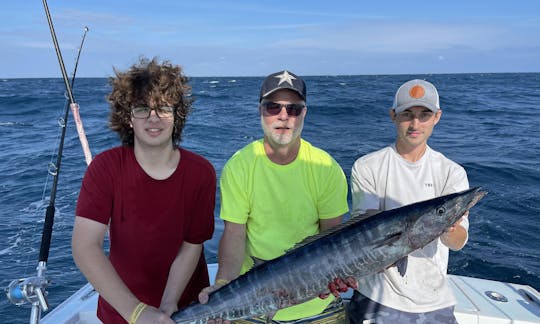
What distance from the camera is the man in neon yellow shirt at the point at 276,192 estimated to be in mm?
2975

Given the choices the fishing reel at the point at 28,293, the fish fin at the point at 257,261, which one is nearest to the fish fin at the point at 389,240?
the fish fin at the point at 257,261

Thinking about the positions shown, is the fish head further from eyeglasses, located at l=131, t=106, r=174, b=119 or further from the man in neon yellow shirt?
eyeglasses, located at l=131, t=106, r=174, b=119

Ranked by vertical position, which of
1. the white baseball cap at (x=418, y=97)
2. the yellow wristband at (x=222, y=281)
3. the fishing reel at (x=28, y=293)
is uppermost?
the white baseball cap at (x=418, y=97)

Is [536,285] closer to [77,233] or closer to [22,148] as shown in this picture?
[77,233]

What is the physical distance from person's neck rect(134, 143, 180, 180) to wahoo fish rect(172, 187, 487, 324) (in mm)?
896

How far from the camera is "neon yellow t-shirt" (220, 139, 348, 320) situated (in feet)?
9.82

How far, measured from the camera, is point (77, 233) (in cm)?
262

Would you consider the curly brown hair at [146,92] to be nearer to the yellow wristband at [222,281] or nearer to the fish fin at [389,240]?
the yellow wristband at [222,281]

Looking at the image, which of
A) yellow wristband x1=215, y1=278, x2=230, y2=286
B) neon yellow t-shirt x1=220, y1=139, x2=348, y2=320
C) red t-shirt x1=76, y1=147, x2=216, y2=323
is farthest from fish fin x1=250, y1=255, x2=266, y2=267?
red t-shirt x1=76, y1=147, x2=216, y2=323

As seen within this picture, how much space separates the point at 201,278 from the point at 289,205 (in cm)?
93

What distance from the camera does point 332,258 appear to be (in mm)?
2701

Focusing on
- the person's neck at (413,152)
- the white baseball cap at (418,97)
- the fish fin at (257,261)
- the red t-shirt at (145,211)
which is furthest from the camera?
the person's neck at (413,152)

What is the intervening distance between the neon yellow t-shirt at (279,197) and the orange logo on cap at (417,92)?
0.82 meters

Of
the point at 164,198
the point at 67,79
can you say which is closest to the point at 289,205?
the point at 164,198
